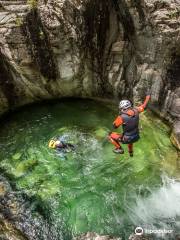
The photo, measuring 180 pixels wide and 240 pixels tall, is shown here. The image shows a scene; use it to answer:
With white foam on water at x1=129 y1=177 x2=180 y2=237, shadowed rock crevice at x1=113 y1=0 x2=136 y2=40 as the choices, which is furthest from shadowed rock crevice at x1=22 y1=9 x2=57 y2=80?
white foam on water at x1=129 y1=177 x2=180 y2=237

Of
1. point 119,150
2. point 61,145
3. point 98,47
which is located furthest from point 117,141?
point 98,47

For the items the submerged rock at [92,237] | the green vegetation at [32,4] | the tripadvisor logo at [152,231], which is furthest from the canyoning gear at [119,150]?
the green vegetation at [32,4]

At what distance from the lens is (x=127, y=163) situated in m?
12.0

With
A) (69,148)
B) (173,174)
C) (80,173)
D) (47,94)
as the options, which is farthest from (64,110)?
(173,174)

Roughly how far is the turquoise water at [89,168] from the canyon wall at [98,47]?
3.68 ft

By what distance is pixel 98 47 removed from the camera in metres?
12.9

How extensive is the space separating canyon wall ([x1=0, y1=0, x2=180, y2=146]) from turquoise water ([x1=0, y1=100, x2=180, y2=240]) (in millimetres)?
1122

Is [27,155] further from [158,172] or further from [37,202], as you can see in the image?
[158,172]

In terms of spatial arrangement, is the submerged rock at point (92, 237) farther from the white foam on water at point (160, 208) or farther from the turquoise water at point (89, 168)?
the white foam on water at point (160, 208)

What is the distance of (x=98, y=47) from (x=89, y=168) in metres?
4.60

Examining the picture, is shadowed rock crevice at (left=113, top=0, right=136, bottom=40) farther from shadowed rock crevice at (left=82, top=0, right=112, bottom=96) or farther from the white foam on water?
the white foam on water

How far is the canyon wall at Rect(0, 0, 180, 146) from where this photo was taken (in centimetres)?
1144

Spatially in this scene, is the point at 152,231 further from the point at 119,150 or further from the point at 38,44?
the point at 38,44

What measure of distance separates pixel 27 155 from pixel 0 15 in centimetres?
527
